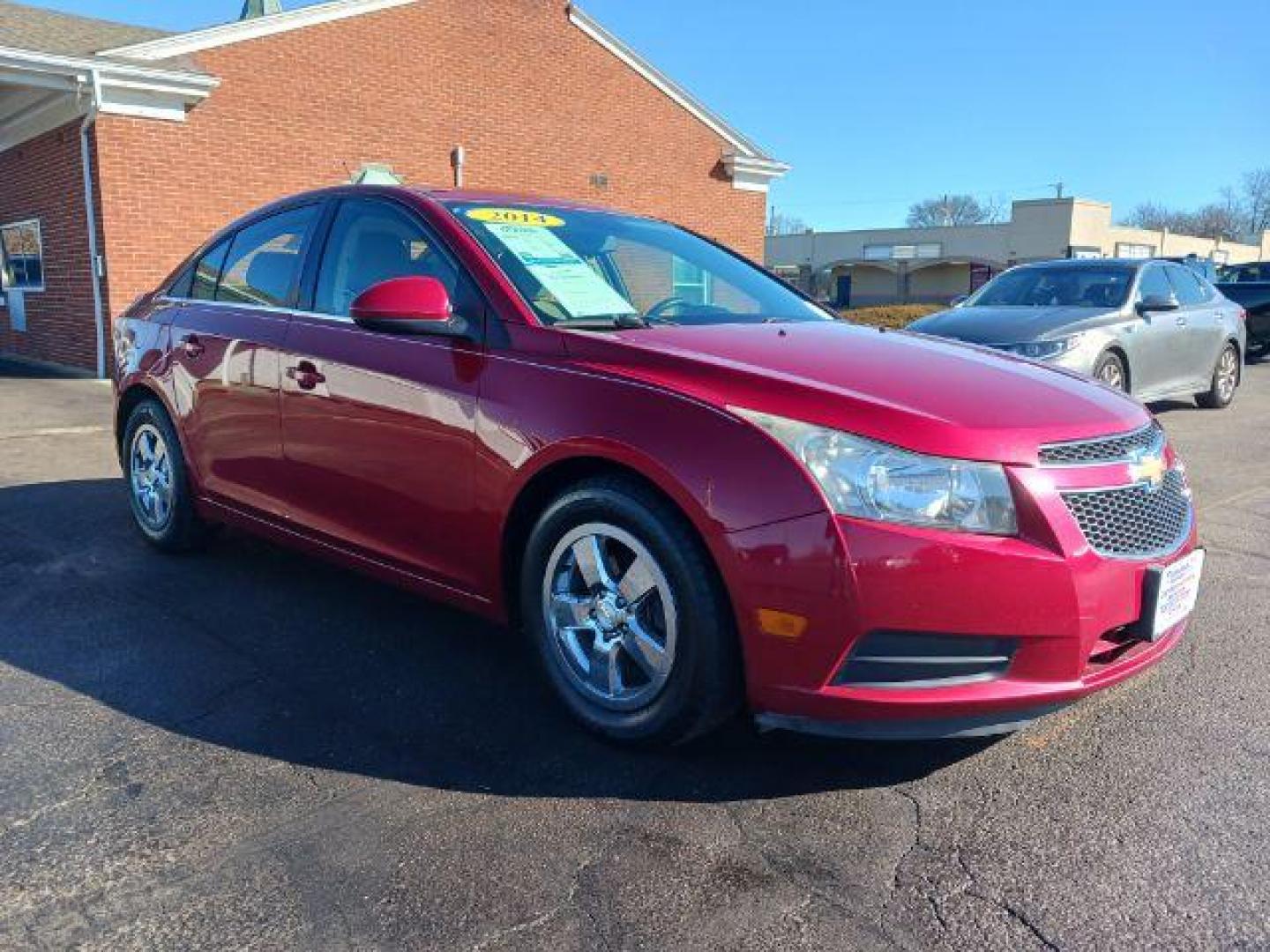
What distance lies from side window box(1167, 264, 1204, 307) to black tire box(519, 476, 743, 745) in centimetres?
867

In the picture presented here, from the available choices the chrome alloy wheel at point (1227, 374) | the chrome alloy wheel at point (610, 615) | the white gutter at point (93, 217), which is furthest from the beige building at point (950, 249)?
the chrome alloy wheel at point (610, 615)

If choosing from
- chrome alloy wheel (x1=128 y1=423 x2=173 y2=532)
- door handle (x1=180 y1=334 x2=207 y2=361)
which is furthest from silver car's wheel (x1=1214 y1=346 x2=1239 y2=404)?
chrome alloy wheel (x1=128 y1=423 x2=173 y2=532)

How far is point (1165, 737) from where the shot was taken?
306 cm

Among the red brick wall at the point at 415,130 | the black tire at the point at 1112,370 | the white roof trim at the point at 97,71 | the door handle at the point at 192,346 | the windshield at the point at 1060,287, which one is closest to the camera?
the door handle at the point at 192,346

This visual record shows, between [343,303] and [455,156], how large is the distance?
1184 centimetres

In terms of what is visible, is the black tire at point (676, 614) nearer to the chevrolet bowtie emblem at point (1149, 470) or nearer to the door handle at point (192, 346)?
the chevrolet bowtie emblem at point (1149, 470)

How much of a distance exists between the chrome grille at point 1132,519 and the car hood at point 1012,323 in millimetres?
4868

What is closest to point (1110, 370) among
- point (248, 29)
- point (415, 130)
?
point (415, 130)

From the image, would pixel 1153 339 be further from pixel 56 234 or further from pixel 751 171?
pixel 56 234

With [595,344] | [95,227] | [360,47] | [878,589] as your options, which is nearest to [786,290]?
[595,344]

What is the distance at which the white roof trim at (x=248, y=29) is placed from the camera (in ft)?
37.7


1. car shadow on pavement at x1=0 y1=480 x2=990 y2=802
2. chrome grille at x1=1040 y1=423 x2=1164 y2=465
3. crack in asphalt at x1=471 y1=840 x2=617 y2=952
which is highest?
chrome grille at x1=1040 y1=423 x2=1164 y2=465

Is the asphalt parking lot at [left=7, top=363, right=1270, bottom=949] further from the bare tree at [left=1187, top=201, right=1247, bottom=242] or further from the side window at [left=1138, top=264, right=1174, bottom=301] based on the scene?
the bare tree at [left=1187, top=201, right=1247, bottom=242]

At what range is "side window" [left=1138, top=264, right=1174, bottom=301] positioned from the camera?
29.2ft
